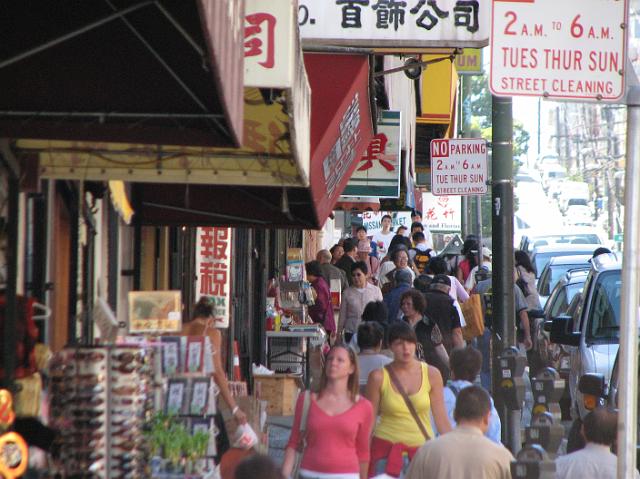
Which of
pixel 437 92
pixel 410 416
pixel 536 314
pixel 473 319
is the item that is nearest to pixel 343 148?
pixel 410 416

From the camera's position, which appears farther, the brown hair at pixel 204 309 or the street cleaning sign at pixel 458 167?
the street cleaning sign at pixel 458 167

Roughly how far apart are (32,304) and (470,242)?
56.7ft

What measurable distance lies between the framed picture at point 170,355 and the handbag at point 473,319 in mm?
7570

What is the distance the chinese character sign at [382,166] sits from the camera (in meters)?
17.7

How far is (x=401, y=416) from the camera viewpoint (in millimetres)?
8305

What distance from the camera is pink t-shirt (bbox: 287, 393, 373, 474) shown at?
294 inches

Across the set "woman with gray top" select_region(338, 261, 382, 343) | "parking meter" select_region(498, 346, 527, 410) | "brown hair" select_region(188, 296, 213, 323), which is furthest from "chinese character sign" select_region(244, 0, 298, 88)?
"woman with gray top" select_region(338, 261, 382, 343)

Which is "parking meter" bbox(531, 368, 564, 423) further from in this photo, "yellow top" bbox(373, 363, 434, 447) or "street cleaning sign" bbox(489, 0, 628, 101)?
"street cleaning sign" bbox(489, 0, 628, 101)

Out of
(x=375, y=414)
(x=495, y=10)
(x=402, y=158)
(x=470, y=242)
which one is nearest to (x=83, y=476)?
(x=375, y=414)

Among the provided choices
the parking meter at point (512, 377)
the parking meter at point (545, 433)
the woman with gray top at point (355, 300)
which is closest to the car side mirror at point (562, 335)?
the parking meter at point (512, 377)

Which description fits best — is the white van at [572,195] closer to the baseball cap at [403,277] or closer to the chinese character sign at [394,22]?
the baseball cap at [403,277]

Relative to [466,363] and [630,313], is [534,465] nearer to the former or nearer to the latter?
[630,313]

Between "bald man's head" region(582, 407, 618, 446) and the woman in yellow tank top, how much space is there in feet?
5.86

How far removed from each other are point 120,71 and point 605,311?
8.80 m
